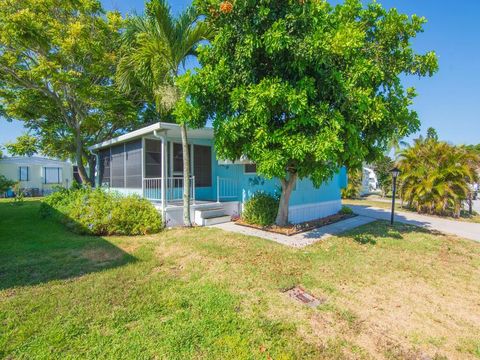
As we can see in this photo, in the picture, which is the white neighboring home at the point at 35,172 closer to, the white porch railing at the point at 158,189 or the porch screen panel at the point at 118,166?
the porch screen panel at the point at 118,166

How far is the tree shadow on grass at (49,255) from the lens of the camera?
14.5ft

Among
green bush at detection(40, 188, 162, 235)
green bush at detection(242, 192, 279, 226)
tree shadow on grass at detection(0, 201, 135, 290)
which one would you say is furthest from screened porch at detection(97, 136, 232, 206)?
tree shadow on grass at detection(0, 201, 135, 290)

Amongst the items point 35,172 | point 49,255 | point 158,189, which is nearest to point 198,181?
point 158,189

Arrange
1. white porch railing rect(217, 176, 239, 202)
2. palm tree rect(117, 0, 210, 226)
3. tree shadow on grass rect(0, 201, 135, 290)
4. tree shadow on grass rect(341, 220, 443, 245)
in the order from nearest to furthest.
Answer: tree shadow on grass rect(0, 201, 135, 290) → palm tree rect(117, 0, 210, 226) → tree shadow on grass rect(341, 220, 443, 245) → white porch railing rect(217, 176, 239, 202)

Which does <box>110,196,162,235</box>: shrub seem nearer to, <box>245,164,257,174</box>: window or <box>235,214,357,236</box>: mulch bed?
<box>235,214,357,236</box>: mulch bed

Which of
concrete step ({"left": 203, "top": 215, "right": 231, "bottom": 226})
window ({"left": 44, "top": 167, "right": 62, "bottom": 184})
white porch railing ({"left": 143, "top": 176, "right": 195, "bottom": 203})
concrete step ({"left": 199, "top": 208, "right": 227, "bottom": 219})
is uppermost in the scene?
window ({"left": 44, "top": 167, "right": 62, "bottom": 184})

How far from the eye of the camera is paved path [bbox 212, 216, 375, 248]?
6.77 meters

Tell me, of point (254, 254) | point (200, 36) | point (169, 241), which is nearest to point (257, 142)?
point (254, 254)

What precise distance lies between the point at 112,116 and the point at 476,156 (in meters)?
19.4

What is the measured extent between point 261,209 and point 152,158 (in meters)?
4.74

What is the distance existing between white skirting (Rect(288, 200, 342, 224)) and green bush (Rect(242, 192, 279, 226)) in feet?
2.76

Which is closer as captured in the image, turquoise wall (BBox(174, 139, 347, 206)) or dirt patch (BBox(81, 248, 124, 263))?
dirt patch (BBox(81, 248, 124, 263))

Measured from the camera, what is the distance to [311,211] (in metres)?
9.87

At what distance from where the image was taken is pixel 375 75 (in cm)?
634
